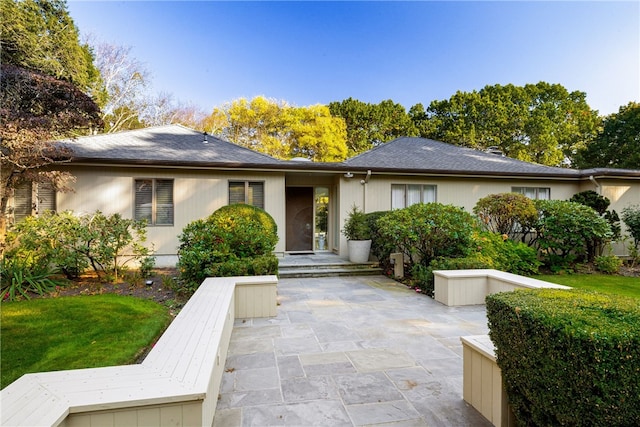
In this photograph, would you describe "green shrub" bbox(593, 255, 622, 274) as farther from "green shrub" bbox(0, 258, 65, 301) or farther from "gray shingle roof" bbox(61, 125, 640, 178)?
"green shrub" bbox(0, 258, 65, 301)

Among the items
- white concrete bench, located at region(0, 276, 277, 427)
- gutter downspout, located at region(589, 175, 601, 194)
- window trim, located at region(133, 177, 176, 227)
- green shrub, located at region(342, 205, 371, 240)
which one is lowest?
white concrete bench, located at region(0, 276, 277, 427)

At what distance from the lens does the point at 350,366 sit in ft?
10.3

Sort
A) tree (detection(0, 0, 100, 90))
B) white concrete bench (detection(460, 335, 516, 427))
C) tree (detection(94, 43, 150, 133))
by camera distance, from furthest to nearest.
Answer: tree (detection(94, 43, 150, 133)), tree (detection(0, 0, 100, 90)), white concrete bench (detection(460, 335, 516, 427))

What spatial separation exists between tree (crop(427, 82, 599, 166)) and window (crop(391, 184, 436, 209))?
15251mm

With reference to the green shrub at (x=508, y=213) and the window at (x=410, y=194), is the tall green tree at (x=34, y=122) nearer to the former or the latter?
the window at (x=410, y=194)

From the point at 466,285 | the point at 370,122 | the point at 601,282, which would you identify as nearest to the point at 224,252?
the point at 466,285

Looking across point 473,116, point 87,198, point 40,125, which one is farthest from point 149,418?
point 473,116

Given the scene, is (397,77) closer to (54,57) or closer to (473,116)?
(473,116)

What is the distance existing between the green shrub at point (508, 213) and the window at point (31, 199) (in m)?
11.2

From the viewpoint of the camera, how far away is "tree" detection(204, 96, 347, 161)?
21.3 metres

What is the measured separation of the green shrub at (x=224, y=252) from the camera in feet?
17.8

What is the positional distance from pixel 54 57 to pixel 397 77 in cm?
1676

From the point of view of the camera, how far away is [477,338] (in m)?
2.59

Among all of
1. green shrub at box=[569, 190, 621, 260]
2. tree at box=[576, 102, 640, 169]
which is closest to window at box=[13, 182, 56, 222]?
green shrub at box=[569, 190, 621, 260]
